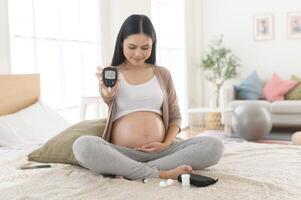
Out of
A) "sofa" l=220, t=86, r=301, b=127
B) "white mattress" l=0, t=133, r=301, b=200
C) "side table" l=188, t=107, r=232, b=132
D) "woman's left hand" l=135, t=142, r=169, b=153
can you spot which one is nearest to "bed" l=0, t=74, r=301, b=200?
"white mattress" l=0, t=133, r=301, b=200

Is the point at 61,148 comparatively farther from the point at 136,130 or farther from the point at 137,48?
the point at 137,48

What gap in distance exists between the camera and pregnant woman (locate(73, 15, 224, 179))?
5.16 ft

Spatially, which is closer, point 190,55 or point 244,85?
point 244,85

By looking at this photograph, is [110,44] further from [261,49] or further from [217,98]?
[261,49]

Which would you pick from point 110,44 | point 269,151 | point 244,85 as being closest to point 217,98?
point 244,85

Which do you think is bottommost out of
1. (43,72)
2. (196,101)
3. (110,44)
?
(196,101)

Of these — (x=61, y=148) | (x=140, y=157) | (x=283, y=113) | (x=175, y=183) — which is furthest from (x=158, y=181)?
(x=283, y=113)

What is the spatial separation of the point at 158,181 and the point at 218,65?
415 cm

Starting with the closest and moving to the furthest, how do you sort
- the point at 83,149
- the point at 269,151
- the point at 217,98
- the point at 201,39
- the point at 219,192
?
the point at 219,192, the point at 83,149, the point at 269,151, the point at 217,98, the point at 201,39

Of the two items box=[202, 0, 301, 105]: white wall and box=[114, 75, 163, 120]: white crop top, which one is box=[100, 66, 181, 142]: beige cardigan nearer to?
box=[114, 75, 163, 120]: white crop top

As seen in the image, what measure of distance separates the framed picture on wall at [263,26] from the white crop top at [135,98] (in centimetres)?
414

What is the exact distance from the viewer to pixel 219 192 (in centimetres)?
134

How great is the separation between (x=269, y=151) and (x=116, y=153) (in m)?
0.89

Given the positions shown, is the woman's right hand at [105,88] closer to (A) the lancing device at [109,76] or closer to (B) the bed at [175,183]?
(A) the lancing device at [109,76]
